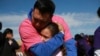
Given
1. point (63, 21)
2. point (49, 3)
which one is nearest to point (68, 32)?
point (63, 21)

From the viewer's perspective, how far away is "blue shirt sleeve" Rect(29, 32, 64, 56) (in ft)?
11.0

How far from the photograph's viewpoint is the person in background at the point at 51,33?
134 inches

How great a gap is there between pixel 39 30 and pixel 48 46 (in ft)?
0.61

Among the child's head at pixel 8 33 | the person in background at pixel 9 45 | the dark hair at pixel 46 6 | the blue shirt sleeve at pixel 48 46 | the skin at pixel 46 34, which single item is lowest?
the blue shirt sleeve at pixel 48 46

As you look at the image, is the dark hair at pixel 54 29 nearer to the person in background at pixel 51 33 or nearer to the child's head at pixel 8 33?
the person in background at pixel 51 33

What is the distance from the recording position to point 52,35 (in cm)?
343

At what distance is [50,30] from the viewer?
11.1 feet

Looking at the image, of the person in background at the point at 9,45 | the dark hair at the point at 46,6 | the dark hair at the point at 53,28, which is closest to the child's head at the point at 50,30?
the dark hair at the point at 53,28

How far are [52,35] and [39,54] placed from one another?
22cm

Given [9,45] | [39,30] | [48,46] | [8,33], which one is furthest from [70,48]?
[8,33]

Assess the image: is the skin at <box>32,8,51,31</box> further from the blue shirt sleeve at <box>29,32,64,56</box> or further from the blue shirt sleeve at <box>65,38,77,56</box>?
the blue shirt sleeve at <box>65,38,77,56</box>

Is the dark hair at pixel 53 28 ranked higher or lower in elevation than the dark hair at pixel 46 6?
lower

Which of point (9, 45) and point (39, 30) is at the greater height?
point (9, 45)

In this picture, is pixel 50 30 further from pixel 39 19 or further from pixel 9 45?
pixel 9 45
